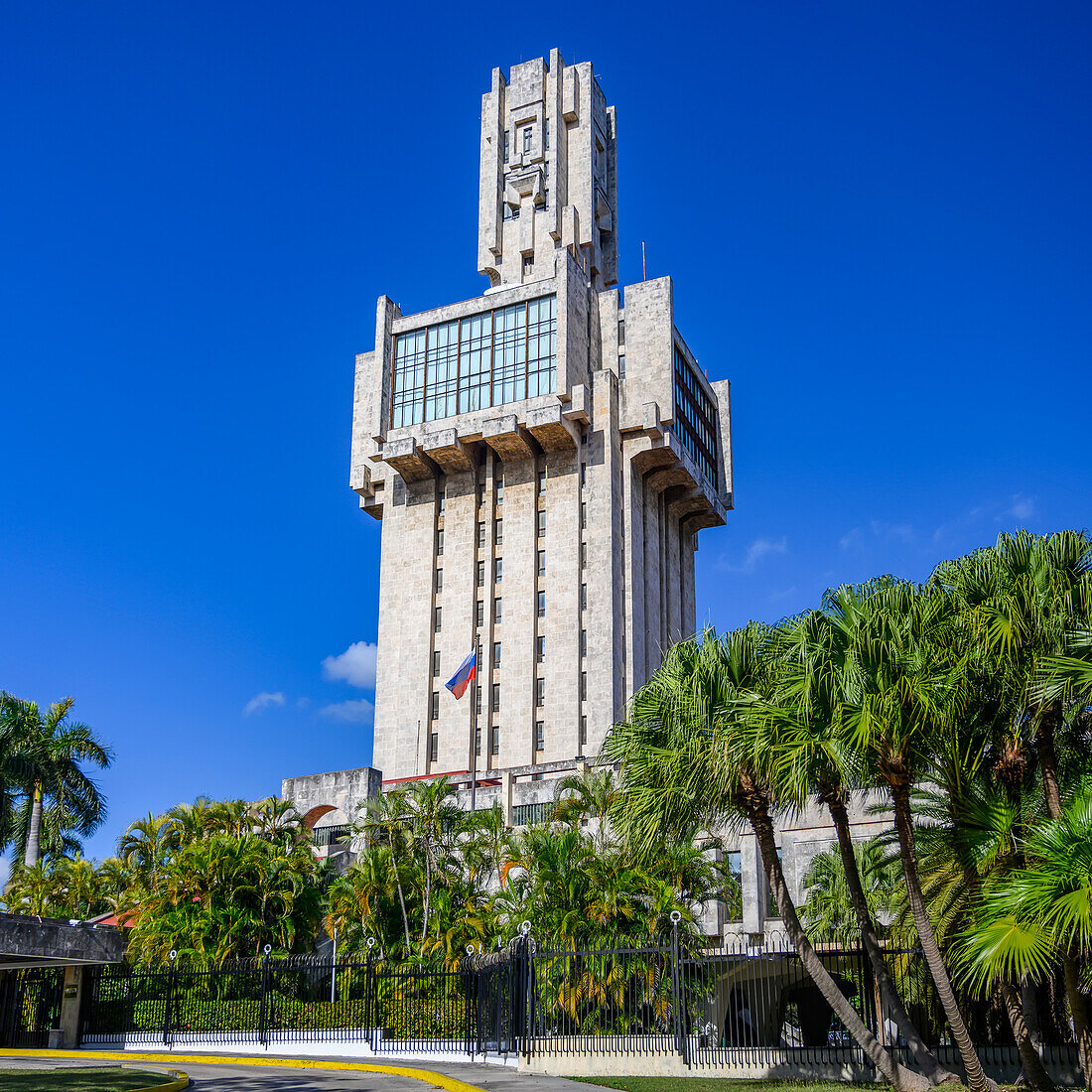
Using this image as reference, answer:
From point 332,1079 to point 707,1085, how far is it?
720cm

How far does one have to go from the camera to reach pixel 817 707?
65.8 feet

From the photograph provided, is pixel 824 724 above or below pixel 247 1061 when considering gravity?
above

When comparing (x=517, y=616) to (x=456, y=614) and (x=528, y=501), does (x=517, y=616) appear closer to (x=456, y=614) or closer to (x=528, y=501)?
(x=456, y=614)

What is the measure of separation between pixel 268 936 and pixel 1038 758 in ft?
93.9

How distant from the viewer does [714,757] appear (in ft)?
68.8

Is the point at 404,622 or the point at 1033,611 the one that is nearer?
the point at 1033,611

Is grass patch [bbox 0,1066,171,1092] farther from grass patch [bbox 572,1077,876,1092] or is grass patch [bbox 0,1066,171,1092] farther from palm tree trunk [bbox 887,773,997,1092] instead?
palm tree trunk [bbox 887,773,997,1092]

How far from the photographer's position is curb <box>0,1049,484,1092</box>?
23625 mm

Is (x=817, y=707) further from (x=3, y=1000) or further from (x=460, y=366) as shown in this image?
(x=460, y=366)

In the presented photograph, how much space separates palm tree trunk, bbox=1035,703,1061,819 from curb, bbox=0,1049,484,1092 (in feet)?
36.5

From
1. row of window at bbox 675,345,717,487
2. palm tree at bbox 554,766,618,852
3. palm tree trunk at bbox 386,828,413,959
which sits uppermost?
row of window at bbox 675,345,717,487

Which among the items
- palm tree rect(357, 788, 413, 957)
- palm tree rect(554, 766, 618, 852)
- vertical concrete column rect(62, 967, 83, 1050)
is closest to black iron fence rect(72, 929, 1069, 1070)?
vertical concrete column rect(62, 967, 83, 1050)

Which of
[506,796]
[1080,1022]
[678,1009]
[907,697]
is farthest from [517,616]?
[1080,1022]

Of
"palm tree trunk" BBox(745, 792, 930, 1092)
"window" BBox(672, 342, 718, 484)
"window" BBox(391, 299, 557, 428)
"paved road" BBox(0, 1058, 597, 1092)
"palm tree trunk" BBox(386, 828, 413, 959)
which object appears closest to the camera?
"palm tree trunk" BBox(745, 792, 930, 1092)
